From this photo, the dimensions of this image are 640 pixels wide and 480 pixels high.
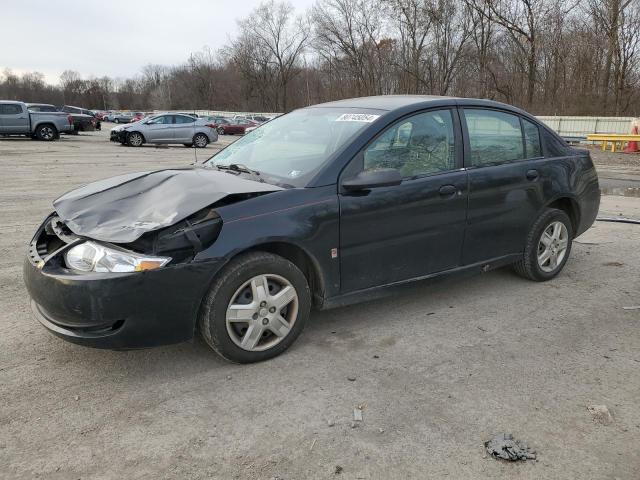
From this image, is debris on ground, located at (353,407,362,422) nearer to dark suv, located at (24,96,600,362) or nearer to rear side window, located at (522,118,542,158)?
dark suv, located at (24,96,600,362)

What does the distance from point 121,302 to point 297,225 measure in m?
1.12

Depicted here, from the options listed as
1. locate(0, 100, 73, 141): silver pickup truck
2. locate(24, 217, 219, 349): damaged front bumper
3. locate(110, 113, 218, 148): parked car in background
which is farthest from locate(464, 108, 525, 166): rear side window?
locate(0, 100, 73, 141): silver pickup truck

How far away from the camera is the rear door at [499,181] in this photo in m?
4.17

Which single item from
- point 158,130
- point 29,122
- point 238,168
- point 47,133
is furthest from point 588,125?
point 238,168

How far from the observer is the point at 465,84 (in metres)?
46.2

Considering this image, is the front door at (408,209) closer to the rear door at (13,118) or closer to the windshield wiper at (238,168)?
the windshield wiper at (238,168)

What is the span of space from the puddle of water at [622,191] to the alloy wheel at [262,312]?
979 centimetres

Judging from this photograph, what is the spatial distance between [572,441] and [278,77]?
7998cm

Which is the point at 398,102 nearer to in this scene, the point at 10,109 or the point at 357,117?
the point at 357,117

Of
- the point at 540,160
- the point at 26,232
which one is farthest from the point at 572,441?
the point at 26,232

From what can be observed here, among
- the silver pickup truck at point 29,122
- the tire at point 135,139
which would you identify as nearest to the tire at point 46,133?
the silver pickup truck at point 29,122

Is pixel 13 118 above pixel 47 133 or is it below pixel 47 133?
above

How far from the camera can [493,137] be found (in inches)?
173

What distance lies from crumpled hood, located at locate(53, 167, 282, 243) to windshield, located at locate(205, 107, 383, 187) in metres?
0.28
